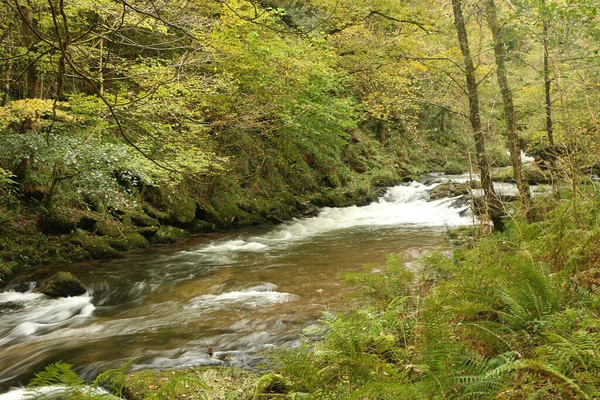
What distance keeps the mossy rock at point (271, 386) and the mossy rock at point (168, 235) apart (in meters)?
9.36

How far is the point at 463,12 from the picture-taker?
8.73 meters

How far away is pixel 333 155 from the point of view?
20953mm

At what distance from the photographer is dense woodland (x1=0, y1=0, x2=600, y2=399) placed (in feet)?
10.0

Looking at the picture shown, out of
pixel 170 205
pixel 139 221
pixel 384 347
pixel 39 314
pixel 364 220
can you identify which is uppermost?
pixel 170 205

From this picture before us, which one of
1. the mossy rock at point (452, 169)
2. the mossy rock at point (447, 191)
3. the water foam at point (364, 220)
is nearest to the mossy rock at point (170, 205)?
the water foam at point (364, 220)

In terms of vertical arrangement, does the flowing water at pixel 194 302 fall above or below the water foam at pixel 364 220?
above

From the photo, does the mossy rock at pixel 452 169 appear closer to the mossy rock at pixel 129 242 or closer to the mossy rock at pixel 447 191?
the mossy rock at pixel 447 191

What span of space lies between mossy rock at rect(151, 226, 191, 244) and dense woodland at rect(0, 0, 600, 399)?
8 cm

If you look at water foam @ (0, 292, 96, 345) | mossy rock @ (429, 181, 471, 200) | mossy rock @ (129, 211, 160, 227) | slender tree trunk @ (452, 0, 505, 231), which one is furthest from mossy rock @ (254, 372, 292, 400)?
mossy rock @ (429, 181, 471, 200)

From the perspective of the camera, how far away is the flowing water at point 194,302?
559 cm

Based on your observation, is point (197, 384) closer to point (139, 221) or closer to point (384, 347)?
point (384, 347)

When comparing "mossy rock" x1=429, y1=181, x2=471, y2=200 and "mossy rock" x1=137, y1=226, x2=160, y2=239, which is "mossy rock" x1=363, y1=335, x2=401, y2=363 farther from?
"mossy rock" x1=429, y1=181, x2=471, y2=200

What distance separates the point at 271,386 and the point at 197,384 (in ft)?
2.30

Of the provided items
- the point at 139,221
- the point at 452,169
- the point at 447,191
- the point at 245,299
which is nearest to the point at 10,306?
the point at 245,299
